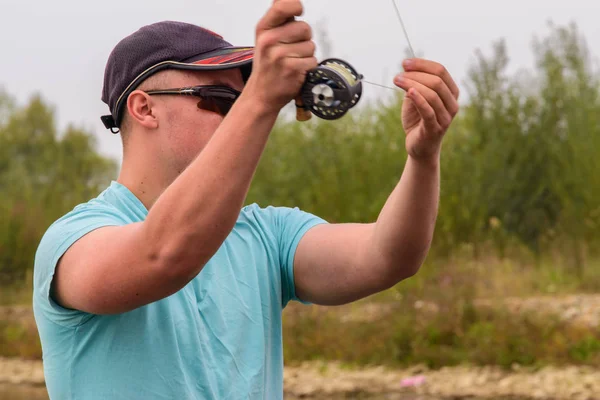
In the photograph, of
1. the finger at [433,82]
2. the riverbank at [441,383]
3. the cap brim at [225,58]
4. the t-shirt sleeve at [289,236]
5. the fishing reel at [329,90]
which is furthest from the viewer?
the riverbank at [441,383]

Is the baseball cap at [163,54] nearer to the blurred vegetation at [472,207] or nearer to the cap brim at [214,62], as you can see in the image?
the cap brim at [214,62]

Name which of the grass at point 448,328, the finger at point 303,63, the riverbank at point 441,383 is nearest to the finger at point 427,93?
the finger at point 303,63

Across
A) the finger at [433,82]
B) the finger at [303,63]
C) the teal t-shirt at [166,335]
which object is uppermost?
the finger at [303,63]

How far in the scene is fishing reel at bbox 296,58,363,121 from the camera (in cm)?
175

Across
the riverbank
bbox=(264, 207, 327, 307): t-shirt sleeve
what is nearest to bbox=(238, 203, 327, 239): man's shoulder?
bbox=(264, 207, 327, 307): t-shirt sleeve

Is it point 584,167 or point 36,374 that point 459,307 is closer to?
point 584,167

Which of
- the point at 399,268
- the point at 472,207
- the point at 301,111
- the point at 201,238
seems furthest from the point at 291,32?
the point at 472,207

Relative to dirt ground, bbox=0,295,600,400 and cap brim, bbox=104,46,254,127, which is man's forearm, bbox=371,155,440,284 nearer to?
cap brim, bbox=104,46,254,127

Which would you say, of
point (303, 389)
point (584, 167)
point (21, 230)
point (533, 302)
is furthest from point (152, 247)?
point (21, 230)

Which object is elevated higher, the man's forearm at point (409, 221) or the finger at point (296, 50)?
the finger at point (296, 50)

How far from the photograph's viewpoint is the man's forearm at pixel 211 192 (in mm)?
1700

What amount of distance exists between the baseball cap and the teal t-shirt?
0.27 meters

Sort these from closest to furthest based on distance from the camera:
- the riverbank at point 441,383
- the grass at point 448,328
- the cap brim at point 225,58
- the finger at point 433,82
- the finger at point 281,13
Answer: the finger at point 281,13
the finger at point 433,82
the cap brim at point 225,58
the riverbank at point 441,383
the grass at point 448,328

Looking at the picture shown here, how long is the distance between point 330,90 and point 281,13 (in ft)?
0.77
